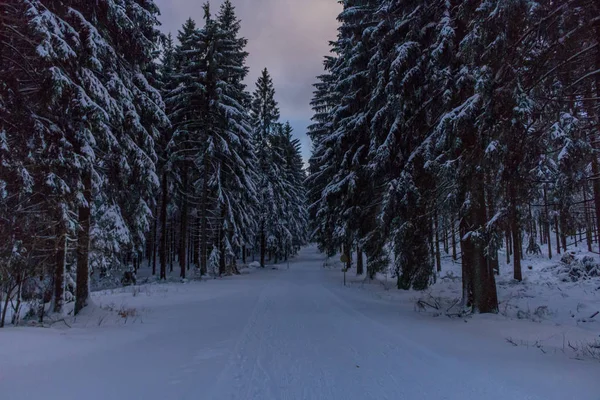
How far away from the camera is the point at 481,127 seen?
7.10 metres

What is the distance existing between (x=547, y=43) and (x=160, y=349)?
9.07 m

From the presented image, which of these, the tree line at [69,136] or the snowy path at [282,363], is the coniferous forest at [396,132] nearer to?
the tree line at [69,136]

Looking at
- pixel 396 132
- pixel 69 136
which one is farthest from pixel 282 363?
pixel 396 132

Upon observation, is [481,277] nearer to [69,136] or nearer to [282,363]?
[282,363]

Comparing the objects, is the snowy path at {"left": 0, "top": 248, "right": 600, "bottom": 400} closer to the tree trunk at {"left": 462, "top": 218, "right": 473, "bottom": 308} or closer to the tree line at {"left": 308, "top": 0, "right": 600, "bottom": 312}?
the tree trunk at {"left": 462, "top": 218, "right": 473, "bottom": 308}

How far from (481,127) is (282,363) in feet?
19.6

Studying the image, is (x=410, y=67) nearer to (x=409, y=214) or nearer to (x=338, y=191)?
(x=409, y=214)

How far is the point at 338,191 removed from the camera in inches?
696

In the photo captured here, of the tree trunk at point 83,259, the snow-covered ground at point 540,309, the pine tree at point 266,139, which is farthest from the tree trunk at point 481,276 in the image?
the pine tree at point 266,139

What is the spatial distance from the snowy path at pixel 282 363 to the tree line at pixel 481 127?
7.48 ft

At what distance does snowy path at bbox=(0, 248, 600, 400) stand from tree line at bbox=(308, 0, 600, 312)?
2279mm

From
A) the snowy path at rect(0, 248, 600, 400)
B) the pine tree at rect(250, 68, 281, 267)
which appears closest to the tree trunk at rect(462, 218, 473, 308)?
the snowy path at rect(0, 248, 600, 400)

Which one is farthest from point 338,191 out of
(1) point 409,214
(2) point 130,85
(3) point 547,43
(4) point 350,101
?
(3) point 547,43

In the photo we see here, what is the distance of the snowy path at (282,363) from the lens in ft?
13.9
